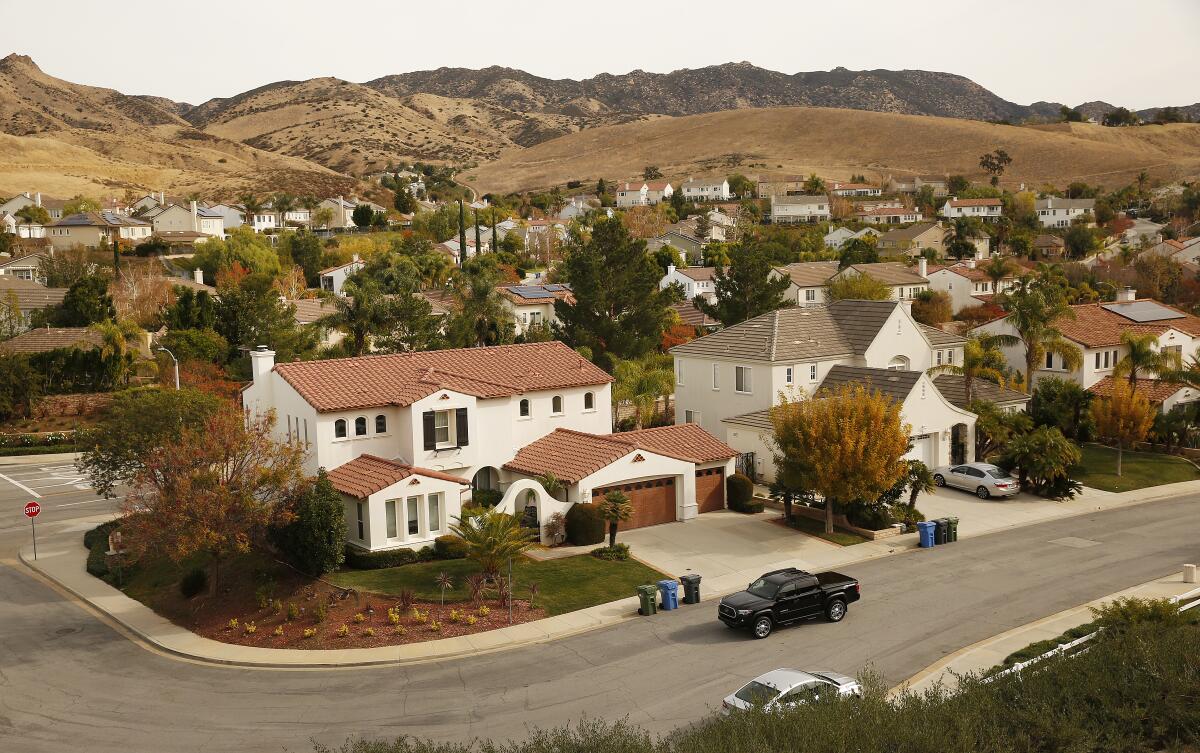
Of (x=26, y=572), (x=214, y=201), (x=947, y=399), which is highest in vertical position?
(x=214, y=201)

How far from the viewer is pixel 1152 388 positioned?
55250 millimetres

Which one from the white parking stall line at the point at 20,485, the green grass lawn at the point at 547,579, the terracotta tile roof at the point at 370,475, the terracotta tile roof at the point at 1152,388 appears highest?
the terracotta tile roof at the point at 370,475

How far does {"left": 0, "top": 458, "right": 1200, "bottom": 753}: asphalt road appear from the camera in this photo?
74.9ft

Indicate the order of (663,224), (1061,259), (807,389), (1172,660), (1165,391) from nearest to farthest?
(1172,660), (807,389), (1165,391), (1061,259), (663,224)

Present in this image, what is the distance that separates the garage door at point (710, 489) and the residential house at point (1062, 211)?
143715 mm

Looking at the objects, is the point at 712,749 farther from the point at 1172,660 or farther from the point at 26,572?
the point at 26,572

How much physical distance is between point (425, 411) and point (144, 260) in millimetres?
81165

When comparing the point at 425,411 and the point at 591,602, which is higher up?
the point at 425,411

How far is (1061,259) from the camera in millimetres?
136375

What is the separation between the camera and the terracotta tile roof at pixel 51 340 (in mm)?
65425

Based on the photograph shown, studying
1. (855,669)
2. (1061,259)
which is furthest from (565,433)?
(1061,259)

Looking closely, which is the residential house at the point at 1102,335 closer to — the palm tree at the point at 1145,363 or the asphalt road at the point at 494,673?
the palm tree at the point at 1145,363

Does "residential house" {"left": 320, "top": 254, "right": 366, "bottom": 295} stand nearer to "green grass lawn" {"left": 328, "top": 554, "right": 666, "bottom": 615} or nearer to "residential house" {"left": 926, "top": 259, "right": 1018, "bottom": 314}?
"residential house" {"left": 926, "top": 259, "right": 1018, "bottom": 314}

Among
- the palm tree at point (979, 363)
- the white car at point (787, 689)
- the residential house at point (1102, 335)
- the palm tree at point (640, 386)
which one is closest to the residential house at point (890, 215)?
the residential house at point (1102, 335)
